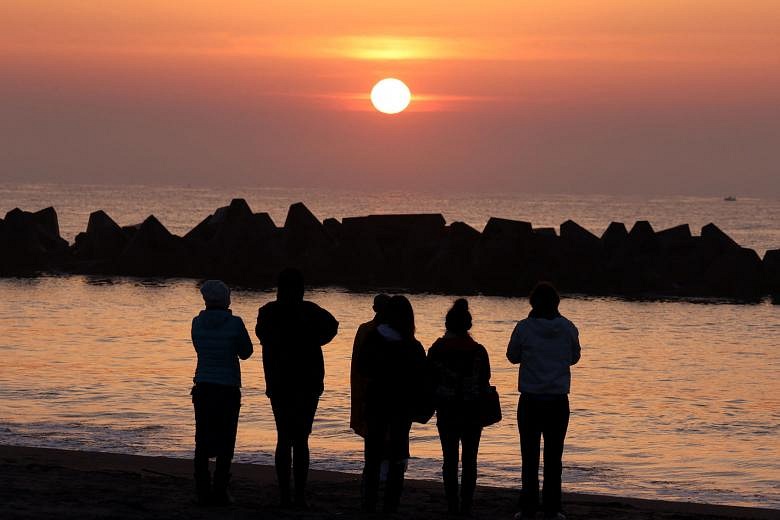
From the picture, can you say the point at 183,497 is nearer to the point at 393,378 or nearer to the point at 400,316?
the point at 393,378

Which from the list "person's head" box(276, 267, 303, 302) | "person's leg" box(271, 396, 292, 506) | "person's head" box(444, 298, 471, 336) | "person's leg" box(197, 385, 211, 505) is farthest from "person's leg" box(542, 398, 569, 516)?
"person's leg" box(197, 385, 211, 505)

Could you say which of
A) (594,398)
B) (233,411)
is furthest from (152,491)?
(594,398)

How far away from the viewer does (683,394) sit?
2036 centimetres

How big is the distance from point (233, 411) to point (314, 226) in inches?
1495

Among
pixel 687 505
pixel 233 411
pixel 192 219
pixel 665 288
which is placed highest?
pixel 192 219

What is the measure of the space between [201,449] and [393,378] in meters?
1.39

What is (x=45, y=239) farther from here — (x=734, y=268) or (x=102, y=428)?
(x=102, y=428)

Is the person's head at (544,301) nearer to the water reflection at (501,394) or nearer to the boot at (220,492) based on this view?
the boot at (220,492)

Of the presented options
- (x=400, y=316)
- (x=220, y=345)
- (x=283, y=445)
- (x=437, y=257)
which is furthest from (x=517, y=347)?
(x=437, y=257)

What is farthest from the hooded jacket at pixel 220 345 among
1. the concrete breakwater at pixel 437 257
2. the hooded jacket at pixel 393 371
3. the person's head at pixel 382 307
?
the concrete breakwater at pixel 437 257

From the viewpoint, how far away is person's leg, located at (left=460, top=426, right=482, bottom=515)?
8.98 metres

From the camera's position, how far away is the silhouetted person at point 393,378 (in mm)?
8852

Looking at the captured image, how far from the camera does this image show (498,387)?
2003 cm

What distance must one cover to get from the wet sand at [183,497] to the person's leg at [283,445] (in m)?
0.15
